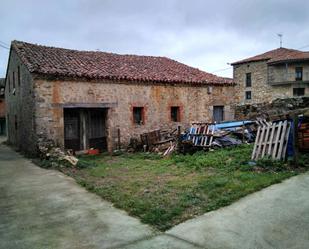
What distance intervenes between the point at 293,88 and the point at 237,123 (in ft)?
84.0

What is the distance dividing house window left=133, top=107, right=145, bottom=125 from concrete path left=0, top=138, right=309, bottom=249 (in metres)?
8.73

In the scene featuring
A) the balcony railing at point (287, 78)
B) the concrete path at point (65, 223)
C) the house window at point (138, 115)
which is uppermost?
the balcony railing at point (287, 78)

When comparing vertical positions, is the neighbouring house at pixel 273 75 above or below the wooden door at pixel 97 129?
above

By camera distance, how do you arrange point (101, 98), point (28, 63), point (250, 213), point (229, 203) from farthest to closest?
1. point (101, 98)
2. point (28, 63)
3. point (229, 203)
4. point (250, 213)

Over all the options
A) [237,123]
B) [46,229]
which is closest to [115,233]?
[46,229]

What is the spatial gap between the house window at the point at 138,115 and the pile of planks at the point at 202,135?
3615 mm

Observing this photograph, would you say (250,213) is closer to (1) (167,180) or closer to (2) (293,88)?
(1) (167,180)

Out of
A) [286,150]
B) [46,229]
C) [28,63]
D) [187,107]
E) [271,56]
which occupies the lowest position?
[46,229]

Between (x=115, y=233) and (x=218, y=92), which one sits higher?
(x=218, y=92)

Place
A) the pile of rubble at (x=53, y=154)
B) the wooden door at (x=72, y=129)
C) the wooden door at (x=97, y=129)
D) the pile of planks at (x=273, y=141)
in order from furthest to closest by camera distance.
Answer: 1. the wooden door at (x=97, y=129)
2. the wooden door at (x=72, y=129)
3. the pile of rubble at (x=53, y=154)
4. the pile of planks at (x=273, y=141)

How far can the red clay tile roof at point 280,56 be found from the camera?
108 feet

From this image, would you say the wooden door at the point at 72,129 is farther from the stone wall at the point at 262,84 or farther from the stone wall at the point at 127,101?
the stone wall at the point at 262,84

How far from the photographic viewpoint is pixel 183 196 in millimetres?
5945

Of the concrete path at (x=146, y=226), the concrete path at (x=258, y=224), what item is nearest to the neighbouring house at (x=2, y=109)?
the concrete path at (x=146, y=226)
